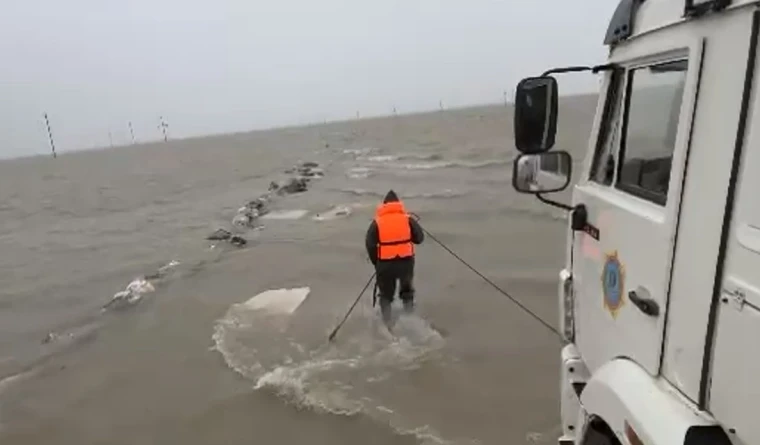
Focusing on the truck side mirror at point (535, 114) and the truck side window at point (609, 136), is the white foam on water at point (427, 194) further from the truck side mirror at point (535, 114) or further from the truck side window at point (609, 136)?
the truck side mirror at point (535, 114)

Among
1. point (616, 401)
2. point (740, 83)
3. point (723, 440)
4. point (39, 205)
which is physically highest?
point (740, 83)

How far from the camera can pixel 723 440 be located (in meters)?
1.65

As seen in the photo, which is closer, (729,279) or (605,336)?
(729,279)

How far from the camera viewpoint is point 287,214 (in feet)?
70.1

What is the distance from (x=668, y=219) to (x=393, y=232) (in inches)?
219

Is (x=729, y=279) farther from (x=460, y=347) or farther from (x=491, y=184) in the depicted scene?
(x=491, y=184)

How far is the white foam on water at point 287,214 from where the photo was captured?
20.7m

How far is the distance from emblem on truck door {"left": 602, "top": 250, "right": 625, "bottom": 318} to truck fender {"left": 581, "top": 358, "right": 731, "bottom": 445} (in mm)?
216

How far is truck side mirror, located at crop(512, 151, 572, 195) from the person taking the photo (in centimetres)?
271

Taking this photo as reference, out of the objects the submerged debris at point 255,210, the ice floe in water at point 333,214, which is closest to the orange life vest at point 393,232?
the submerged debris at point 255,210

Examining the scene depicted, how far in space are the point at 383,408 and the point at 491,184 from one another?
1822 centimetres

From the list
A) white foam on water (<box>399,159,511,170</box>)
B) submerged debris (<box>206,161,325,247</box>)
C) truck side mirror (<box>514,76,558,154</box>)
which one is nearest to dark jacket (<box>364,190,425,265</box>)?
truck side mirror (<box>514,76,558,154</box>)

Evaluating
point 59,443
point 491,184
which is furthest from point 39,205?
point 59,443

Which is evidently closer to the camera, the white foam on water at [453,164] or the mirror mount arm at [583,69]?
the mirror mount arm at [583,69]
